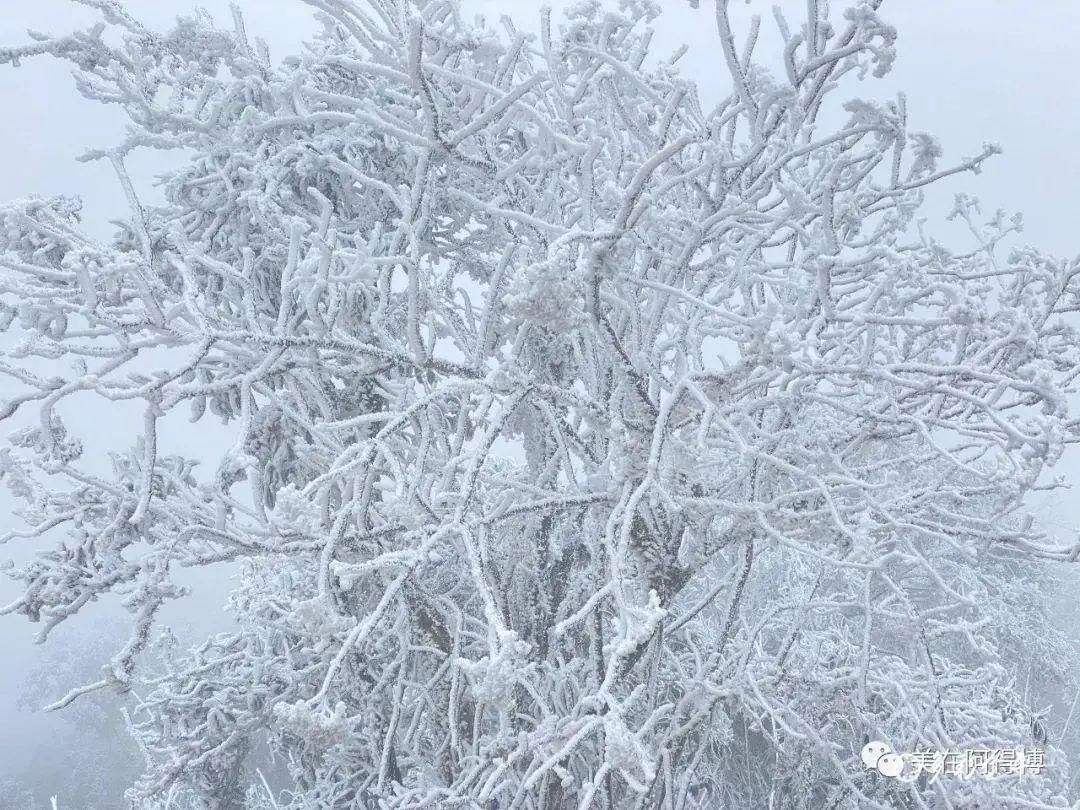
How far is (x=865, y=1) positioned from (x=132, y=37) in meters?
3.15

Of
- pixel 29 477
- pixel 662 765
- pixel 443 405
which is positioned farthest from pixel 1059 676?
pixel 29 477

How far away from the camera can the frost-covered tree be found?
2.04 meters

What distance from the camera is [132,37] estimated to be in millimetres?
3305

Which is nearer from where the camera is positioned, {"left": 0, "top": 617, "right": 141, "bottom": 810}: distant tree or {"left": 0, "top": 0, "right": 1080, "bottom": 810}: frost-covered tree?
{"left": 0, "top": 0, "right": 1080, "bottom": 810}: frost-covered tree

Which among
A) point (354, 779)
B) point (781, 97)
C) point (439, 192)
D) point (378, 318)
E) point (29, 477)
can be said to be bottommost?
point (354, 779)

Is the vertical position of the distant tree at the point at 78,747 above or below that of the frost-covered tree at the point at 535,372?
below

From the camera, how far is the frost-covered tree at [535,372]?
2043mm

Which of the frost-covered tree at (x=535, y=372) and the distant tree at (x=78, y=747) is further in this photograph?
the distant tree at (x=78, y=747)

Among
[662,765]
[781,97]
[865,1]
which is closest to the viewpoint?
[865,1]

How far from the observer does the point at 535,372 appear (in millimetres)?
3543

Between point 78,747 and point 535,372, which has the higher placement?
point 535,372

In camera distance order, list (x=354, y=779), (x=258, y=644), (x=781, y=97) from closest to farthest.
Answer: (x=781, y=97) < (x=354, y=779) < (x=258, y=644)

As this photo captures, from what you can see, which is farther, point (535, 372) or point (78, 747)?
point (78, 747)

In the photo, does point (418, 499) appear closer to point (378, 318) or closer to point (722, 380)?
point (378, 318)
